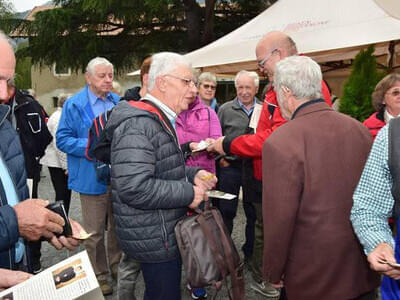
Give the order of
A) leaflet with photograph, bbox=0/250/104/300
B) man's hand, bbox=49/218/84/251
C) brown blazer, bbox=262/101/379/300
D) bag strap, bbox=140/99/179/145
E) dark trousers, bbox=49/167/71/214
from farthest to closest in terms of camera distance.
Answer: dark trousers, bbox=49/167/71/214 → bag strap, bbox=140/99/179/145 → brown blazer, bbox=262/101/379/300 → man's hand, bbox=49/218/84/251 → leaflet with photograph, bbox=0/250/104/300

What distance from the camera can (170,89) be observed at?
2.16m

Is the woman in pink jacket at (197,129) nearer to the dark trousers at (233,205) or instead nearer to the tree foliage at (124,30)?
the dark trousers at (233,205)

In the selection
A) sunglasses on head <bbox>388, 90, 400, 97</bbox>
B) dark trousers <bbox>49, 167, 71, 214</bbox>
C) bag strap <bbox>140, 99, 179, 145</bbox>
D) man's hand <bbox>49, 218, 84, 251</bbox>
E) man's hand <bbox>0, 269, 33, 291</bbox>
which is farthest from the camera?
dark trousers <bbox>49, 167, 71, 214</bbox>

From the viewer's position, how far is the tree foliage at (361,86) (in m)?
3.49

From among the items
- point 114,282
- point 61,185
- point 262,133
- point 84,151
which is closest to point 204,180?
point 262,133

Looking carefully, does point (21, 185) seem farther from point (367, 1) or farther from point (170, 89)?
point (367, 1)

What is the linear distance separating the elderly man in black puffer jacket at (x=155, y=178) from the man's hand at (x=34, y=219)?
44cm

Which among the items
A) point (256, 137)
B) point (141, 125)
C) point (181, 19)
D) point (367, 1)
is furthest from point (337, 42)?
point (181, 19)

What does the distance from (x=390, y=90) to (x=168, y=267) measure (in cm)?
245

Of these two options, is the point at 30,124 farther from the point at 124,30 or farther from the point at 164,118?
the point at 124,30

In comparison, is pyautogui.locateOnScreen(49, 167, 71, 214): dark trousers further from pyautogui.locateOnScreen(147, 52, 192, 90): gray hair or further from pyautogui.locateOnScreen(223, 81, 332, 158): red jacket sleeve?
pyautogui.locateOnScreen(147, 52, 192, 90): gray hair

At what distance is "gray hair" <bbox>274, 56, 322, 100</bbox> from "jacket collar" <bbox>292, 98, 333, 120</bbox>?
0.04m

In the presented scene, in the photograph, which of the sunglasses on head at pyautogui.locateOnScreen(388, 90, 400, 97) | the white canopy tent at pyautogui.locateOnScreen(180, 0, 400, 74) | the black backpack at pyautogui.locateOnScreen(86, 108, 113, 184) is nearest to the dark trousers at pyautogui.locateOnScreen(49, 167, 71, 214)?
the black backpack at pyautogui.locateOnScreen(86, 108, 113, 184)

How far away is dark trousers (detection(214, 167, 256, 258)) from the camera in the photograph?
4115 mm
